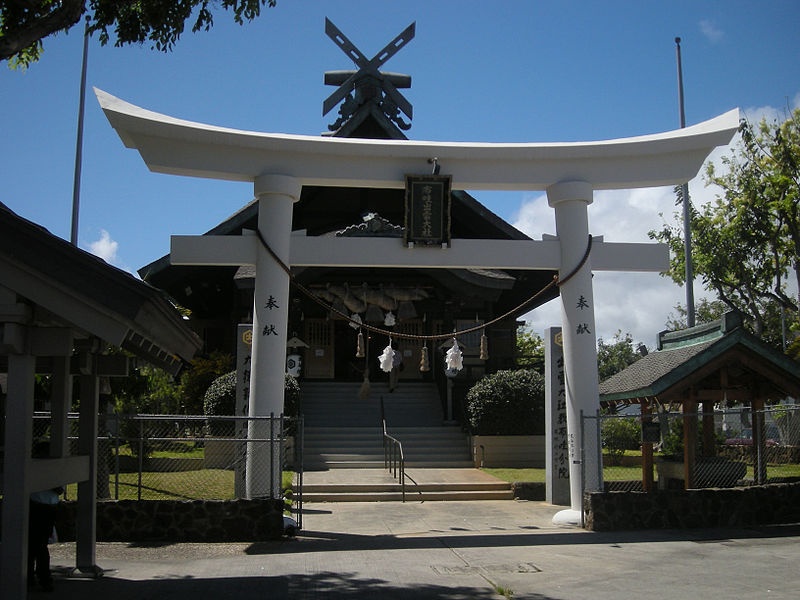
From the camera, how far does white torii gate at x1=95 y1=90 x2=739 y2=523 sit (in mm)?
11898

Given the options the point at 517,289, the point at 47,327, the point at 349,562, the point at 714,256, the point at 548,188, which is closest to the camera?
the point at 47,327

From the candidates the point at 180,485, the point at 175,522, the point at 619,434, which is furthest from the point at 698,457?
the point at 619,434

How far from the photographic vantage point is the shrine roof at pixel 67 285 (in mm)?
6262

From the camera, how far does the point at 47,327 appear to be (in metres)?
6.59

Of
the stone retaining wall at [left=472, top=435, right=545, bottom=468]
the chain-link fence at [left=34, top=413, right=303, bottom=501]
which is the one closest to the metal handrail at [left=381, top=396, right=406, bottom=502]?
the stone retaining wall at [left=472, top=435, right=545, bottom=468]

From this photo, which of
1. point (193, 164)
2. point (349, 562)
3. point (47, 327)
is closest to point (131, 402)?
point (193, 164)

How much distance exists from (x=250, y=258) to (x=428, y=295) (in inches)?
414

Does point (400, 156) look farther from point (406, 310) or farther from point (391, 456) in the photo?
point (406, 310)

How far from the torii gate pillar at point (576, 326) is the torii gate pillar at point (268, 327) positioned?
14.3 ft

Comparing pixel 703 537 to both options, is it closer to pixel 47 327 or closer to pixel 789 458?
pixel 47 327

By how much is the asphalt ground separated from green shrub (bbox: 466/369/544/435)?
5.90 meters

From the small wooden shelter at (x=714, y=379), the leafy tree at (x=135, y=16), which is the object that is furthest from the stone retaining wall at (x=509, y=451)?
the leafy tree at (x=135, y=16)

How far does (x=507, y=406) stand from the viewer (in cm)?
1853

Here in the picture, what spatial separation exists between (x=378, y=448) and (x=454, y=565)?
31.1 feet
